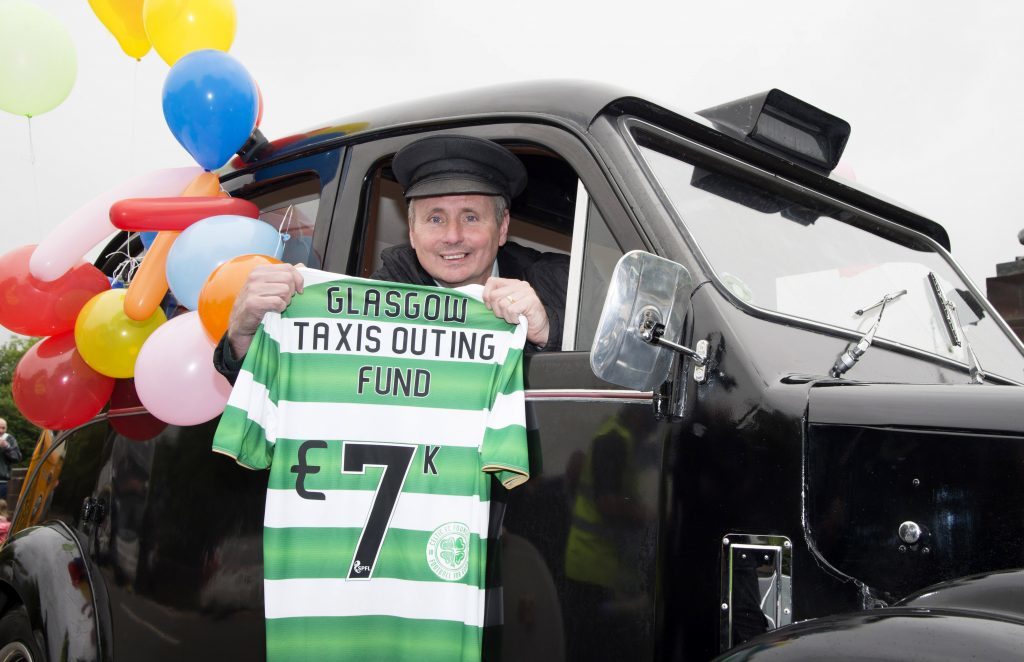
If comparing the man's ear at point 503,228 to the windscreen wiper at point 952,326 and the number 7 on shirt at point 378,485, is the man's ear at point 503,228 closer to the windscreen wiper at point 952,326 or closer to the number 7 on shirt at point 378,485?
the number 7 on shirt at point 378,485

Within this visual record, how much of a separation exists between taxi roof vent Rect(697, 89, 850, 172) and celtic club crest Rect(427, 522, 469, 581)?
1287 mm

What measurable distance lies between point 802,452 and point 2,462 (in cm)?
1042

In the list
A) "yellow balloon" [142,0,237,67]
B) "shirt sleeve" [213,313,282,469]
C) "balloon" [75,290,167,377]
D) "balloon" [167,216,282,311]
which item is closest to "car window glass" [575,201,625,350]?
"shirt sleeve" [213,313,282,469]

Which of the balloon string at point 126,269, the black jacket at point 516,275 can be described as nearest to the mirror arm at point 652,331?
the black jacket at point 516,275

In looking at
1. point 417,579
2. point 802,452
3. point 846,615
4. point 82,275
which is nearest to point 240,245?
point 82,275

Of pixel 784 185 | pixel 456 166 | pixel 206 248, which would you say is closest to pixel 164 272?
pixel 206 248

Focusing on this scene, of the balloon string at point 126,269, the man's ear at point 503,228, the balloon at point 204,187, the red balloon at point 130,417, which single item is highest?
the balloon at point 204,187

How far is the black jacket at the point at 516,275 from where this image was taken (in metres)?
2.41

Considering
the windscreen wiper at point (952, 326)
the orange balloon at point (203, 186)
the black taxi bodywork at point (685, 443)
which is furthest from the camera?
the orange balloon at point (203, 186)

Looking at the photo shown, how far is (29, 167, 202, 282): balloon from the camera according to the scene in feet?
10.5

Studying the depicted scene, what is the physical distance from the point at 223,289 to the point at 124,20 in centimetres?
187

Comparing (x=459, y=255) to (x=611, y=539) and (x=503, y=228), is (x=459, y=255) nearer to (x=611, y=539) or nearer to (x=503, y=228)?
(x=503, y=228)

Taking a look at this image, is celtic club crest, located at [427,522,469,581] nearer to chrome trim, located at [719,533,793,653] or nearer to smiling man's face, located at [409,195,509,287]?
chrome trim, located at [719,533,793,653]

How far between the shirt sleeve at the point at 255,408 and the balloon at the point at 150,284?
86cm
